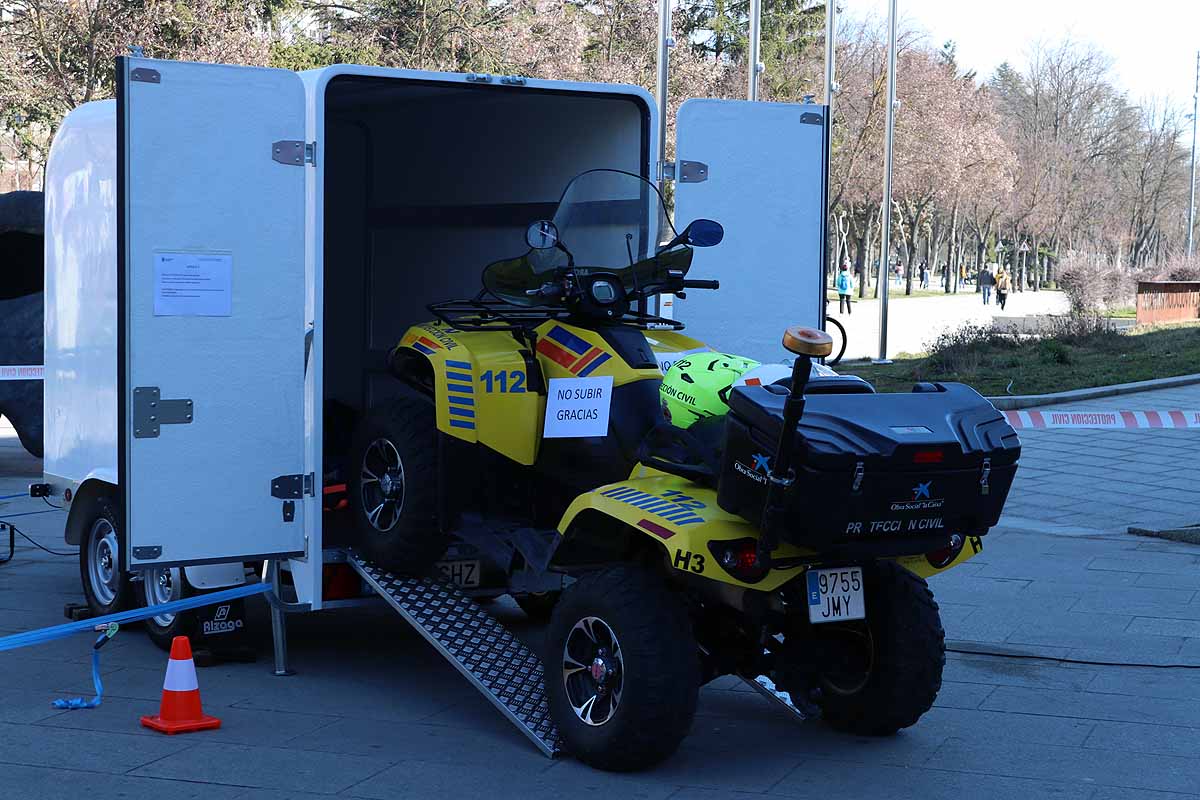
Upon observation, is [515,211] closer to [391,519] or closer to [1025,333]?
[391,519]

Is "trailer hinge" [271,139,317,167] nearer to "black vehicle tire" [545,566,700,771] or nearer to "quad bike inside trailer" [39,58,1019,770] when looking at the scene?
"quad bike inside trailer" [39,58,1019,770]

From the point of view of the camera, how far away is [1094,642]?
729cm

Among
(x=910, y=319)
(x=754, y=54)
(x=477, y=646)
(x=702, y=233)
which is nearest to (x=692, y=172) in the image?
(x=702, y=233)

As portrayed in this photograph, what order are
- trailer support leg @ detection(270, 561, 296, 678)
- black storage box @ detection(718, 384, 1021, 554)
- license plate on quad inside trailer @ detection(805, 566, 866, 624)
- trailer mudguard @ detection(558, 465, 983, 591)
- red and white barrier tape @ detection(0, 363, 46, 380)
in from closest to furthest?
black storage box @ detection(718, 384, 1021, 554) → trailer mudguard @ detection(558, 465, 983, 591) → license plate on quad inside trailer @ detection(805, 566, 866, 624) → trailer support leg @ detection(270, 561, 296, 678) → red and white barrier tape @ detection(0, 363, 46, 380)

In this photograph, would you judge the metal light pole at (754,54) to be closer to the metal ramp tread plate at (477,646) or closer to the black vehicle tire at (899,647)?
the metal ramp tread plate at (477,646)

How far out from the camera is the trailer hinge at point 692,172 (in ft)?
24.3

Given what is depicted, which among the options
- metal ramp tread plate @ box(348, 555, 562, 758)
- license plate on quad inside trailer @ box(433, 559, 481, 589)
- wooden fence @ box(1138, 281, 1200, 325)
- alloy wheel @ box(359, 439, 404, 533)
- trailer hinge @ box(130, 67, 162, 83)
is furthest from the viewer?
wooden fence @ box(1138, 281, 1200, 325)

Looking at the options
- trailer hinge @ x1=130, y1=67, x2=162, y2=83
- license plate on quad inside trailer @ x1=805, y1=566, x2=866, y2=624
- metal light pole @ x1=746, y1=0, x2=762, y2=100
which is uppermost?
metal light pole @ x1=746, y1=0, x2=762, y2=100

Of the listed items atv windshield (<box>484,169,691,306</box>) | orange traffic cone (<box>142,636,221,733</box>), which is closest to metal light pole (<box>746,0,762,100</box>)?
atv windshield (<box>484,169,691,306</box>)

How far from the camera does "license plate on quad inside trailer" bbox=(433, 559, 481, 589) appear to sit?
21.5 ft

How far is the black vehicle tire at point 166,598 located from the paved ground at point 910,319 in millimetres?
14465

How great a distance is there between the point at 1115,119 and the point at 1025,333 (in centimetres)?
5278

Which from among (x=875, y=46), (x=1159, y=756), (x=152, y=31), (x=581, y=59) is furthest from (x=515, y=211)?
(x=875, y=46)

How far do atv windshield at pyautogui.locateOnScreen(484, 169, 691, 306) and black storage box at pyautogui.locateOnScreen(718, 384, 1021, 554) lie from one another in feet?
5.40
